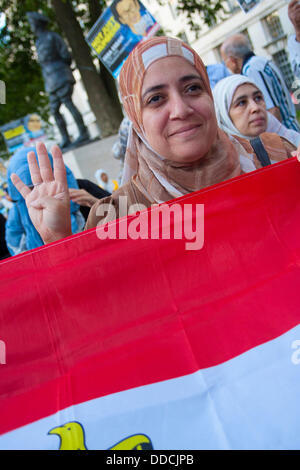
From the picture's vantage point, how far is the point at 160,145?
5.15 feet

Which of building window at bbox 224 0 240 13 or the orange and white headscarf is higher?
building window at bbox 224 0 240 13

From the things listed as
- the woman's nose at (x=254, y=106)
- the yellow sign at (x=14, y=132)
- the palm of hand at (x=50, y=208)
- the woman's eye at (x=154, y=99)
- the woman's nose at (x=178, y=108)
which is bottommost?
the palm of hand at (x=50, y=208)

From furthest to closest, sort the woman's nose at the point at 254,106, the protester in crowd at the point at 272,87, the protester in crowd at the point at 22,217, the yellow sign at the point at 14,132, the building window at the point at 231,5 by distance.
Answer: the building window at the point at 231,5
the yellow sign at the point at 14,132
the protester in crowd at the point at 272,87
the protester in crowd at the point at 22,217
the woman's nose at the point at 254,106

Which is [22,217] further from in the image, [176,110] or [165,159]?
[176,110]

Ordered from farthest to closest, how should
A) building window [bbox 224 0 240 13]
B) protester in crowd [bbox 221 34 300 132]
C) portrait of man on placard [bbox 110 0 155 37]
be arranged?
building window [bbox 224 0 240 13], portrait of man on placard [bbox 110 0 155 37], protester in crowd [bbox 221 34 300 132]

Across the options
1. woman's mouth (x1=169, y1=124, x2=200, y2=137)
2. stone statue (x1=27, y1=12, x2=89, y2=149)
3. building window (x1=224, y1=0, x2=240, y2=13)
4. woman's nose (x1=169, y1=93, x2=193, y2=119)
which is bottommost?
woman's mouth (x1=169, y1=124, x2=200, y2=137)

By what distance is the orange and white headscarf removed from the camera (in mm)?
1567

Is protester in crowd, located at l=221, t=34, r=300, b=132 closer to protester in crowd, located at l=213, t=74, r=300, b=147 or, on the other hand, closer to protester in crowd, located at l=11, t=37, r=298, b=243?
protester in crowd, located at l=213, t=74, r=300, b=147

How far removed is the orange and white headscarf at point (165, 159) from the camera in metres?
1.57

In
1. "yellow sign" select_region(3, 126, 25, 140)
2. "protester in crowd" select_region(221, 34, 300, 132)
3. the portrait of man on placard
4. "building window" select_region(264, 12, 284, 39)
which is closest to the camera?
"protester in crowd" select_region(221, 34, 300, 132)

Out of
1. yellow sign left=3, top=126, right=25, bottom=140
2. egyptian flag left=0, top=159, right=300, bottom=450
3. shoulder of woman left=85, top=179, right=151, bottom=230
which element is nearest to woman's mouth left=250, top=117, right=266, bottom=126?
egyptian flag left=0, top=159, right=300, bottom=450

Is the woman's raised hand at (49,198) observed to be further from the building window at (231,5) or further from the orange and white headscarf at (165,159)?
the building window at (231,5)

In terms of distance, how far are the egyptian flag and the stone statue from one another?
7.68 metres

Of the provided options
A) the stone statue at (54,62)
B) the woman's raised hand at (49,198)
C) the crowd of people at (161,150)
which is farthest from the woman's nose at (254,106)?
the stone statue at (54,62)
